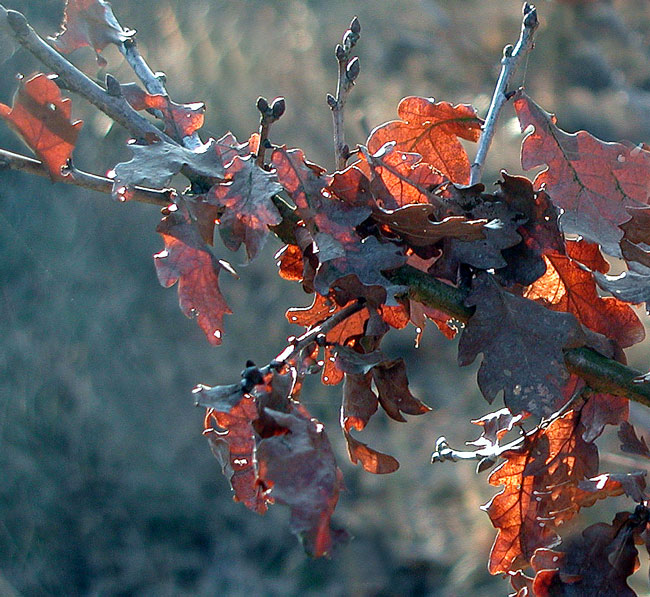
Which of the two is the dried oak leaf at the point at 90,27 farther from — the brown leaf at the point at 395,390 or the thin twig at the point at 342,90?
the brown leaf at the point at 395,390

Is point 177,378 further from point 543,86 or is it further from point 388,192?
point 388,192

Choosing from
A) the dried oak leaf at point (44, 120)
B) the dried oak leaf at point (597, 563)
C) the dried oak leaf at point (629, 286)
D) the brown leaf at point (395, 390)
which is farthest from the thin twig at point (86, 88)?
the dried oak leaf at point (597, 563)

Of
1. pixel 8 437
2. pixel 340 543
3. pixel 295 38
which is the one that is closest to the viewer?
pixel 340 543

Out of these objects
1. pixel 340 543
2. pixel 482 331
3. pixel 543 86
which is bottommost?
pixel 340 543

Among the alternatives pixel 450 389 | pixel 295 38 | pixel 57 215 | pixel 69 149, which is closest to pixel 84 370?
pixel 57 215

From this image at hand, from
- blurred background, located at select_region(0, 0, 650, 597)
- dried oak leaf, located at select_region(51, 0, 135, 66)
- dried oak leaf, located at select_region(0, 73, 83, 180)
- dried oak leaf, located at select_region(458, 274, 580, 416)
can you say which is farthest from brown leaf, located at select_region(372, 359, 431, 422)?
blurred background, located at select_region(0, 0, 650, 597)

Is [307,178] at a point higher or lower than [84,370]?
lower

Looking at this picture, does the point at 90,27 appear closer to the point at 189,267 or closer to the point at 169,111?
the point at 169,111
